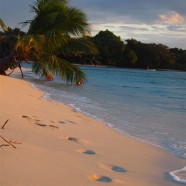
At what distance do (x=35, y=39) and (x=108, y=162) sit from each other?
8.10 metres

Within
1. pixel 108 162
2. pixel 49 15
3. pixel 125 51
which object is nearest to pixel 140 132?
pixel 108 162

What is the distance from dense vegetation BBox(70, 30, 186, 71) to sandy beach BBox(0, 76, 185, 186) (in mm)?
54681

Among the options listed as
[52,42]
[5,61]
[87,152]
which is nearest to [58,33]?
[52,42]

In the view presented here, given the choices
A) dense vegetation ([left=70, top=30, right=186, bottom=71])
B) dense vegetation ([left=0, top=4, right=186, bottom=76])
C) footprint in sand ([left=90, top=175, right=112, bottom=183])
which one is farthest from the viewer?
dense vegetation ([left=70, top=30, right=186, bottom=71])

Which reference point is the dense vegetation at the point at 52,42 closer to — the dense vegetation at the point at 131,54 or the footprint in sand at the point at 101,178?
the footprint in sand at the point at 101,178

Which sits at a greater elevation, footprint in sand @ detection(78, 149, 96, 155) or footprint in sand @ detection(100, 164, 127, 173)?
footprint in sand @ detection(78, 149, 96, 155)

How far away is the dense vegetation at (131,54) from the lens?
63219 millimetres

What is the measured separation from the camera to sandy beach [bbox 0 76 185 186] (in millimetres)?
2361

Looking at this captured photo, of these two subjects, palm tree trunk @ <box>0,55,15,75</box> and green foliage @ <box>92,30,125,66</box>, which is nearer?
palm tree trunk @ <box>0,55,15,75</box>

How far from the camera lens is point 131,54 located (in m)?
66.2

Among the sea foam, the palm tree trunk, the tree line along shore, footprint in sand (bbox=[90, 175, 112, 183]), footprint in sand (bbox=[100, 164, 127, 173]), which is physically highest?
the tree line along shore

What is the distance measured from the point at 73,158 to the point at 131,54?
2527 inches

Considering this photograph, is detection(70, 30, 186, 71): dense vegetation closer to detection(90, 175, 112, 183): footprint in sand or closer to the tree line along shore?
the tree line along shore

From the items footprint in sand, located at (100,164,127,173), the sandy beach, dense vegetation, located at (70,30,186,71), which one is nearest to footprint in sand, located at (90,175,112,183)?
the sandy beach
